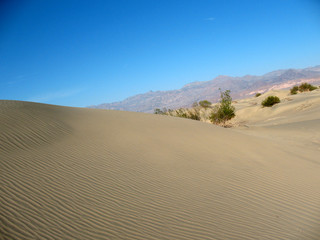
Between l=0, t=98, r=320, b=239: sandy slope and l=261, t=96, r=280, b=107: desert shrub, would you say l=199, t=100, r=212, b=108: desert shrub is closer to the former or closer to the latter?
l=261, t=96, r=280, b=107: desert shrub

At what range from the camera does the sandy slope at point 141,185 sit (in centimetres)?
279

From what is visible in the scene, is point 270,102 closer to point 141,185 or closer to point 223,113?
point 223,113

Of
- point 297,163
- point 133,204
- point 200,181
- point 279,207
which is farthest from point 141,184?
point 297,163

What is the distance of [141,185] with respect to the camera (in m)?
3.87

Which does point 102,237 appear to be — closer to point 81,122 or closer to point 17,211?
point 17,211

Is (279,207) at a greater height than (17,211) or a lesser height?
lesser

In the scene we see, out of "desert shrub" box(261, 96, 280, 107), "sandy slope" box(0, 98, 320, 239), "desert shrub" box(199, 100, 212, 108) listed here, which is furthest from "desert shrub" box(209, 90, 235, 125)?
"sandy slope" box(0, 98, 320, 239)

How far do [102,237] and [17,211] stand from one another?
1191 millimetres

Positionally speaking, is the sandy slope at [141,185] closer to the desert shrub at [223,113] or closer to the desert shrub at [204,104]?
the desert shrub at [223,113]

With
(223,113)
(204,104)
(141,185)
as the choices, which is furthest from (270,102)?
(141,185)

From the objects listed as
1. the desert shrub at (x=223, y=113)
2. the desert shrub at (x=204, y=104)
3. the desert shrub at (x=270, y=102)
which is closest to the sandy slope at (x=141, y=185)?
the desert shrub at (x=223, y=113)

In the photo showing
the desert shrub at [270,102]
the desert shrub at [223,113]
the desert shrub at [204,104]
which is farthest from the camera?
the desert shrub at [204,104]

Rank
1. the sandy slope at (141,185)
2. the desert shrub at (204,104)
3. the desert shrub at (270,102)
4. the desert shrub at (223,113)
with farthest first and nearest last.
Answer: the desert shrub at (204,104) → the desert shrub at (270,102) → the desert shrub at (223,113) → the sandy slope at (141,185)

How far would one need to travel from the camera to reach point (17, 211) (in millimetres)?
2758
